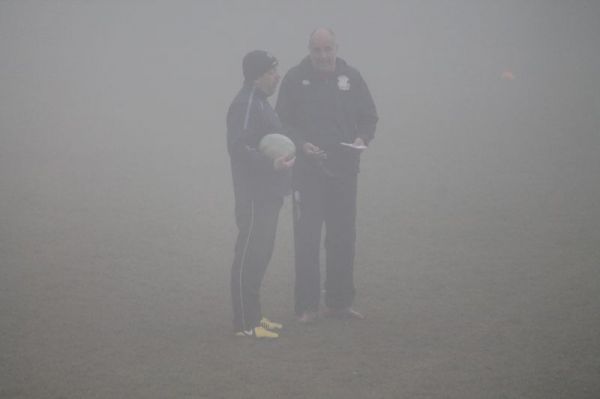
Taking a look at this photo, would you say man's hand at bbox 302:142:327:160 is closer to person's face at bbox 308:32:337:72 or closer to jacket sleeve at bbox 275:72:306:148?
jacket sleeve at bbox 275:72:306:148

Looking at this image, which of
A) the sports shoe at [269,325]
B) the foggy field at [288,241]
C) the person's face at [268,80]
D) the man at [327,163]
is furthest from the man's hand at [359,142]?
the sports shoe at [269,325]

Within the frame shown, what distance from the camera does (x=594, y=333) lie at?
6.50 metres

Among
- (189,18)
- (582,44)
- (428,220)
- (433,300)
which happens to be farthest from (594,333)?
(189,18)

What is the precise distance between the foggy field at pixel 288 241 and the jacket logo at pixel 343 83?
2041mm

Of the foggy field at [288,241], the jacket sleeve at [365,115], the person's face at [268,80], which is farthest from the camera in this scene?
the jacket sleeve at [365,115]

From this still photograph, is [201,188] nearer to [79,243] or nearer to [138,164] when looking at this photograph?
[138,164]

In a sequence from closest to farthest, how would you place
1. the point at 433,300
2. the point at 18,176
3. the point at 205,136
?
the point at 433,300, the point at 18,176, the point at 205,136

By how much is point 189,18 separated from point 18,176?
20.7 metres

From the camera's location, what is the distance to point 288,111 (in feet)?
23.6

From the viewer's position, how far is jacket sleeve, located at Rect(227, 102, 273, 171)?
642 cm

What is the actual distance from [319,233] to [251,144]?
118 cm

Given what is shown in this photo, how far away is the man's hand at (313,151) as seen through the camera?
6.88 metres

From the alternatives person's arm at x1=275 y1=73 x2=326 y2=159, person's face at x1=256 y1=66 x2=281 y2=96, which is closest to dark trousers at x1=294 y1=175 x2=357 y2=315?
person's arm at x1=275 y1=73 x2=326 y2=159

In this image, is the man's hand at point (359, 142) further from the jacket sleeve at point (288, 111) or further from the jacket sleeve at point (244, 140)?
the jacket sleeve at point (244, 140)
